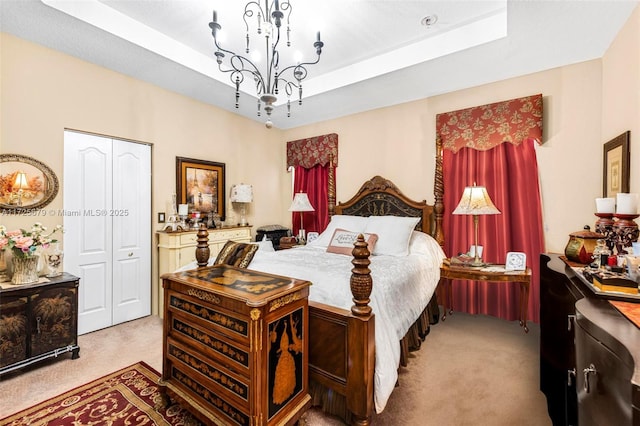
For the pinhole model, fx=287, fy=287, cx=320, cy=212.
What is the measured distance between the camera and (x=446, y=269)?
9.45ft

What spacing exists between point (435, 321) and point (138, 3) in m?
4.09

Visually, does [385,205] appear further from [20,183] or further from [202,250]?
[20,183]

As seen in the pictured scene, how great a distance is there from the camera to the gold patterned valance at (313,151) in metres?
4.41

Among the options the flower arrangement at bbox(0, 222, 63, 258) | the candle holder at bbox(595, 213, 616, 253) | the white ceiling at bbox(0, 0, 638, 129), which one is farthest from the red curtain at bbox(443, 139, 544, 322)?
the flower arrangement at bbox(0, 222, 63, 258)

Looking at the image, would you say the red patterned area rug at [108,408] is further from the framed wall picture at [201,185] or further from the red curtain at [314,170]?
the red curtain at [314,170]

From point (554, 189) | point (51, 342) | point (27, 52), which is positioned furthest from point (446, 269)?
point (27, 52)

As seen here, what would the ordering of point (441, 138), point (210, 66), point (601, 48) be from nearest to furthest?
1. point (601, 48)
2. point (210, 66)
3. point (441, 138)

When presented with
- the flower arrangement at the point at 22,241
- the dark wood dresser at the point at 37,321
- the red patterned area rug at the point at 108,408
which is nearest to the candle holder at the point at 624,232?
the red patterned area rug at the point at 108,408

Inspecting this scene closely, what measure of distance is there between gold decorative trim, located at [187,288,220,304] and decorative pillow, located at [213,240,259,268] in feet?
2.42

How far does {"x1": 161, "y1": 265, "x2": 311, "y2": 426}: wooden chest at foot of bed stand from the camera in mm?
1382

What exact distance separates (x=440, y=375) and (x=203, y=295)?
1.86 metres

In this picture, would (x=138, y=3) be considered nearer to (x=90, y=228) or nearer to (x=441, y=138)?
(x=90, y=228)

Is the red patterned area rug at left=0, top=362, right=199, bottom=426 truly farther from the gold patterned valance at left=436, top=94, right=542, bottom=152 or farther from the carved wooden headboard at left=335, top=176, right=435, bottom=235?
the gold patterned valance at left=436, top=94, right=542, bottom=152

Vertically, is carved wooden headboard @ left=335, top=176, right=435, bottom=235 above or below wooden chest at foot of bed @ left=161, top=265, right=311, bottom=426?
above
